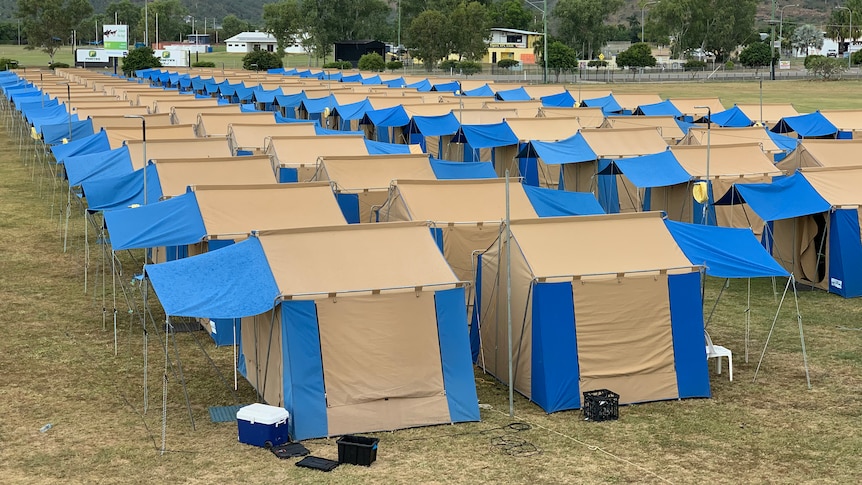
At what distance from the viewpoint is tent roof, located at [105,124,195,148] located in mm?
26789

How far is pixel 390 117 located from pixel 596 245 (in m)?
22.0

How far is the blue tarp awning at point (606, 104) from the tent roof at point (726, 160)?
17994mm

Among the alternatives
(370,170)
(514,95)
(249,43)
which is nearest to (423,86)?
(514,95)

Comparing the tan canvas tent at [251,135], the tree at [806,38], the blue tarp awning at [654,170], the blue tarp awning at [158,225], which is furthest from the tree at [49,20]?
the blue tarp awning at [158,225]

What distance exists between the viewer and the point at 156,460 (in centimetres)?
1141

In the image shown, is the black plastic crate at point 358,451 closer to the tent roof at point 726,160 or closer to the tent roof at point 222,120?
the tent roof at point 726,160

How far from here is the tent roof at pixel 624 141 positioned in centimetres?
2616

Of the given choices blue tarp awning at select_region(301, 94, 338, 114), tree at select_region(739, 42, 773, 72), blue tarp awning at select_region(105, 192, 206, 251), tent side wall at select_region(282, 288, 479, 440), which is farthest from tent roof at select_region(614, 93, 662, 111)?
tree at select_region(739, 42, 773, 72)

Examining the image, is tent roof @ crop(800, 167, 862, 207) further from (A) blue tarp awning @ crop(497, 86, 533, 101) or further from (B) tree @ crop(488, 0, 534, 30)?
(B) tree @ crop(488, 0, 534, 30)

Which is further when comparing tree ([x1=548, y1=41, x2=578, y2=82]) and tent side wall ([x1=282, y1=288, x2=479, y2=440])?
tree ([x1=548, y1=41, x2=578, y2=82])

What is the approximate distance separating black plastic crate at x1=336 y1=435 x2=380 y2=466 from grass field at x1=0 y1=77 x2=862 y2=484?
14 cm

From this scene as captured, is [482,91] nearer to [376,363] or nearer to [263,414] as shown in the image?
[376,363]

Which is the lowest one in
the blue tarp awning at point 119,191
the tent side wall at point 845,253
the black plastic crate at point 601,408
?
the black plastic crate at point 601,408

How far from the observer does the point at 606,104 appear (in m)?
42.9
